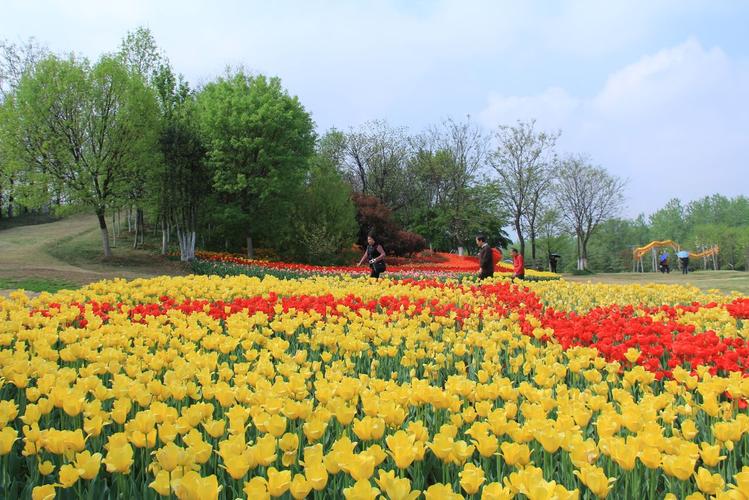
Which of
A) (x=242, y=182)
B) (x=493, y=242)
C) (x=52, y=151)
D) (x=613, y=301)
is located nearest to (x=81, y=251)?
(x=52, y=151)


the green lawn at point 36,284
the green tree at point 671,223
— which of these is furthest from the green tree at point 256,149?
the green tree at point 671,223

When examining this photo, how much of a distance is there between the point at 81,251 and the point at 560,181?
3824cm

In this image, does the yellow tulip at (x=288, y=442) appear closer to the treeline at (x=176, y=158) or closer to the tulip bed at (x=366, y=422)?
the tulip bed at (x=366, y=422)

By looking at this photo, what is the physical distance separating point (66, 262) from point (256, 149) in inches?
412

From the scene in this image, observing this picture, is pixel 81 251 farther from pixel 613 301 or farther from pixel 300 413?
pixel 300 413

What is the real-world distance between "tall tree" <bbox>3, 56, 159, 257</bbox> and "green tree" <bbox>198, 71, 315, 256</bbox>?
3570 millimetres

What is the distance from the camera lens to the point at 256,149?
93.7 ft

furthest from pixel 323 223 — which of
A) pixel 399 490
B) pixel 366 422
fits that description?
pixel 399 490

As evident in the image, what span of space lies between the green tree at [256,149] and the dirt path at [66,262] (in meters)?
5.27

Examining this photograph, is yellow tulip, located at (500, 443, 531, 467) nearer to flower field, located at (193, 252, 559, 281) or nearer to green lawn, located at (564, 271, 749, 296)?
green lawn, located at (564, 271, 749, 296)

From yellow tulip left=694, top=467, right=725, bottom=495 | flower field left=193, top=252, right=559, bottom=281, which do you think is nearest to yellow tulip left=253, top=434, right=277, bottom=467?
yellow tulip left=694, top=467, right=725, bottom=495

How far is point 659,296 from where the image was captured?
10070 mm

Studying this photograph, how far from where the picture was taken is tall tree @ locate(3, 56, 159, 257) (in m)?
23.2

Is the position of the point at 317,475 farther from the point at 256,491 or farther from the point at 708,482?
the point at 708,482
